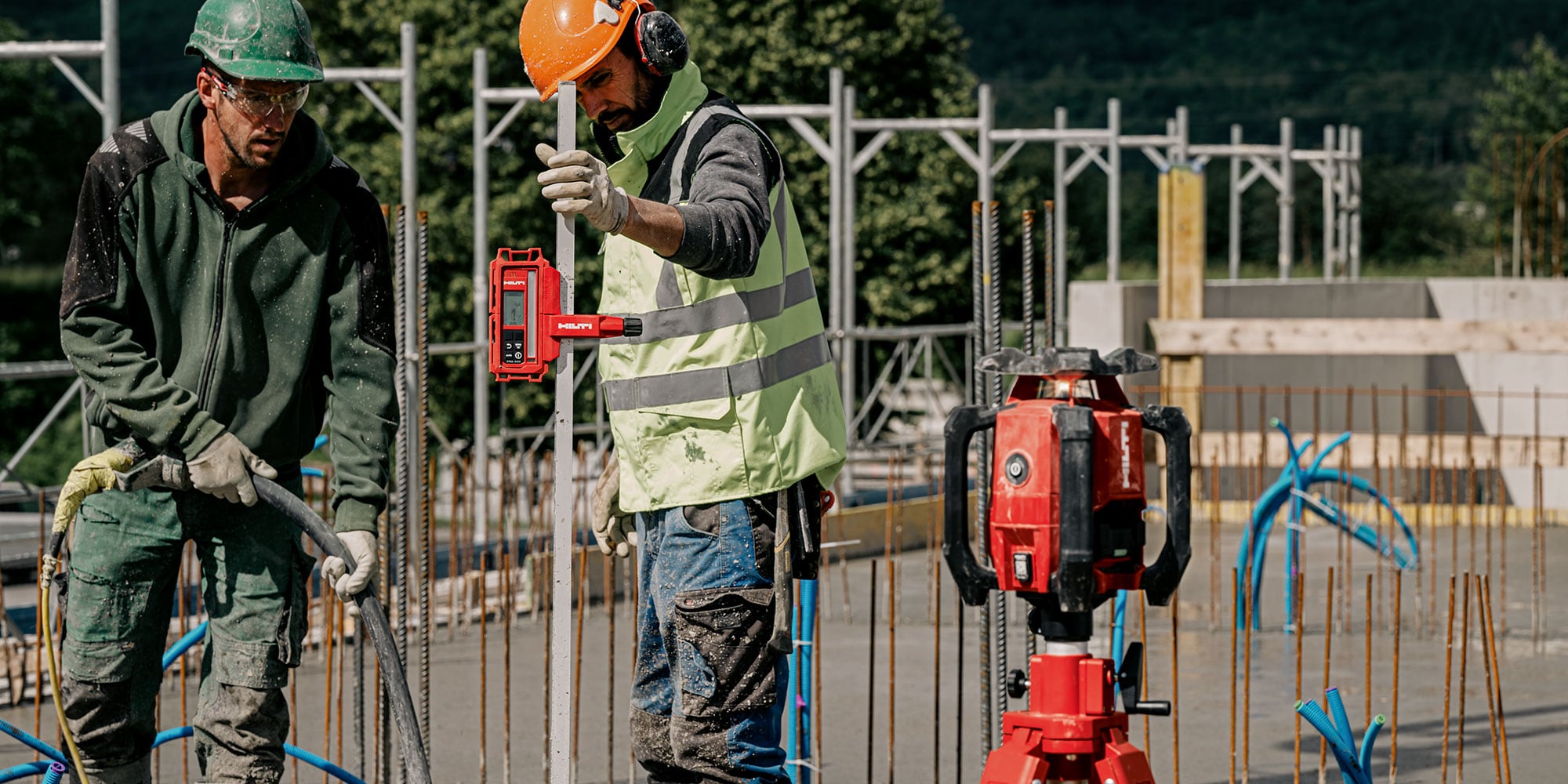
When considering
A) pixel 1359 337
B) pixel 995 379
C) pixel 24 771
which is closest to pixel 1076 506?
pixel 995 379

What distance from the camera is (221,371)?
325 cm

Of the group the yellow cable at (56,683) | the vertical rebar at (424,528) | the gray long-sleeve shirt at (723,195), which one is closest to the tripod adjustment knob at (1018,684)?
the gray long-sleeve shirt at (723,195)

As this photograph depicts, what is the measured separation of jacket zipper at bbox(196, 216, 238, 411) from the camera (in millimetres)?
3225

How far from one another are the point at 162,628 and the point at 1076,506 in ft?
5.45

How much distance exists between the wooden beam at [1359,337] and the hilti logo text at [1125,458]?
9.53 m

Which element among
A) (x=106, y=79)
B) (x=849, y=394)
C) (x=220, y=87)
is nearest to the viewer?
(x=220, y=87)

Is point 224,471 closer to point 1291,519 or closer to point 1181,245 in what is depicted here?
point 1291,519

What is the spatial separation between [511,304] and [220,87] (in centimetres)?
77

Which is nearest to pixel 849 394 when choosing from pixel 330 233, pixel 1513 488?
pixel 1513 488

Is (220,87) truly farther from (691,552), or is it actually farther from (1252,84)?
(1252,84)

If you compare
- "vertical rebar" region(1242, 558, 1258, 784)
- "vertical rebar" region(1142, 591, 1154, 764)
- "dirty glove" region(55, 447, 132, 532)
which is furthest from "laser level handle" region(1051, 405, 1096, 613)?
"vertical rebar" region(1242, 558, 1258, 784)

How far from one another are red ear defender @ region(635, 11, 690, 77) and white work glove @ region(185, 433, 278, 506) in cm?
97

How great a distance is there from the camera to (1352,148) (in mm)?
23359

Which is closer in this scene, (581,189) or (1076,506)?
(581,189)
